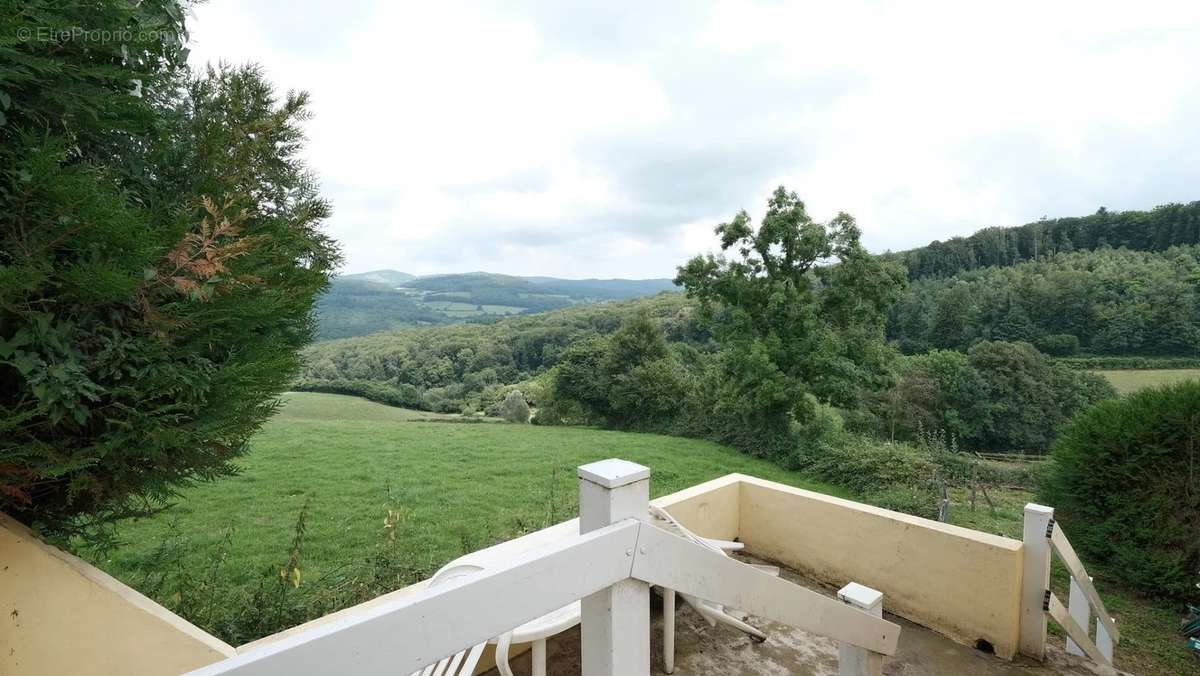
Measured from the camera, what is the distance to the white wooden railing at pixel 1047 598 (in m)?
3.23

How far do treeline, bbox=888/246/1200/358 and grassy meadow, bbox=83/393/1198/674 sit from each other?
26570mm

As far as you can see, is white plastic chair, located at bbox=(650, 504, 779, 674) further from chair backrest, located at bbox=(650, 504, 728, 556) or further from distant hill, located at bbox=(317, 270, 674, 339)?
distant hill, located at bbox=(317, 270, 674, 339)

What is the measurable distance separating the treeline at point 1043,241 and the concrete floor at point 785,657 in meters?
47.3

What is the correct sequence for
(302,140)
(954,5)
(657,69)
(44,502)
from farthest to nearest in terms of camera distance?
(657,69) → (954,5) → (302,140) → (44,502)

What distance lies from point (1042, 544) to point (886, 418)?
26.1 m

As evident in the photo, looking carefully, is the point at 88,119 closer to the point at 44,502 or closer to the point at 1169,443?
the point at 44,502

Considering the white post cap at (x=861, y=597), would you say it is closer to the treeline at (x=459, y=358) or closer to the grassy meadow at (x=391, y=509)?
the grassy meadow at (x=391, y=509)

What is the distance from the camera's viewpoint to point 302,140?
3.09 meters

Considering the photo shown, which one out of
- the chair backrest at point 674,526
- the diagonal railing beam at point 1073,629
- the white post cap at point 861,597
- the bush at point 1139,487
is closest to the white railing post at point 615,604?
the white post cap at point 861,597

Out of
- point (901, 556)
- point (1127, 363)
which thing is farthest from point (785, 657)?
point (1127, 363)

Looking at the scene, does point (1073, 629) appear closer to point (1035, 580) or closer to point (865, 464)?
point (1035, 580)

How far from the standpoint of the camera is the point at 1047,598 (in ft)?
10.7

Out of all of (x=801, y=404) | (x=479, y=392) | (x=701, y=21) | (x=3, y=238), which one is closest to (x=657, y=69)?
(x=701, y=21)

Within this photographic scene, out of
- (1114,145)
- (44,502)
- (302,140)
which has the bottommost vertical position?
(44,502)
